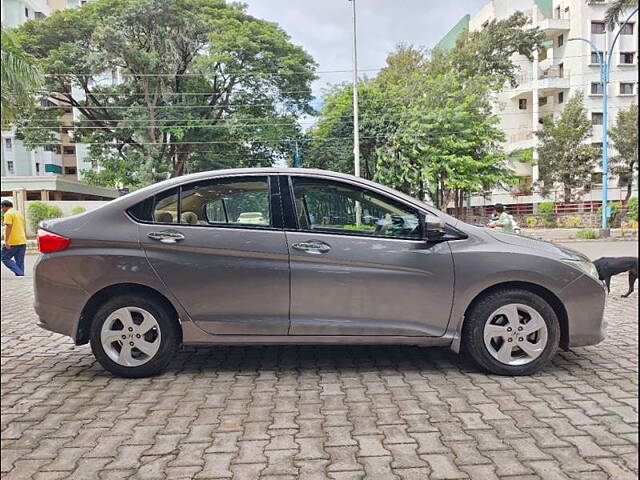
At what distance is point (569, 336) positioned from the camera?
10.7 feet

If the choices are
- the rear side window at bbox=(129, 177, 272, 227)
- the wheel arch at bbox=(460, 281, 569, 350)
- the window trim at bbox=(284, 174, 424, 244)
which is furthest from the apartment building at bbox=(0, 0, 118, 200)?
the wheel arch at bbox=(460, 281, 569, 350)

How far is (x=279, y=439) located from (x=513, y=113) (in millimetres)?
5817

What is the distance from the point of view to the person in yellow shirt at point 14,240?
131cm

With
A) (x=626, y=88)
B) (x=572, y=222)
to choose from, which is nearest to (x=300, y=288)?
(x=626, y=88)

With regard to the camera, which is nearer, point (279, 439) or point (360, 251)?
point (279, 439)

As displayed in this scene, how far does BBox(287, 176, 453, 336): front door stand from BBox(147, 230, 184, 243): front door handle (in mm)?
731

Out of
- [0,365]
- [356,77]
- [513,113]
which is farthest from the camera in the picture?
[513,113]

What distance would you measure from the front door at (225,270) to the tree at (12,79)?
2.04m

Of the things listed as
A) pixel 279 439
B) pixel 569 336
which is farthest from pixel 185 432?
pixel 569 336

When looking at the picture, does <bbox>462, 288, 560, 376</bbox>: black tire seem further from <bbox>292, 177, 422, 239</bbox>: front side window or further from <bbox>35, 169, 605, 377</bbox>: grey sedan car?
<bbox>292, 177, 422, 239</bbox>: front side window

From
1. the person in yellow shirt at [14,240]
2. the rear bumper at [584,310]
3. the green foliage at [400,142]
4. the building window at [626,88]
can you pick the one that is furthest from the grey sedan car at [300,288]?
the building window at [626,88]

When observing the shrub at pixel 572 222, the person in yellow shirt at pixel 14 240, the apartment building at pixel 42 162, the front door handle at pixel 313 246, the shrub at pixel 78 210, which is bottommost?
the front door handle at pixel 313 246

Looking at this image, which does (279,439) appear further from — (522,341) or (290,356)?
(522,341)

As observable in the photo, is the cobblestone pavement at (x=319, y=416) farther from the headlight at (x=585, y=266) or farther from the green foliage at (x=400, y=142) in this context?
the green foliage at (x=400, y=142)
